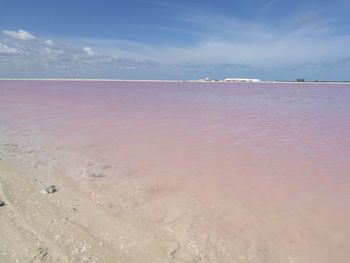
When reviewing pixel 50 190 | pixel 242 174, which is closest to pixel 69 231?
pixel 50 190

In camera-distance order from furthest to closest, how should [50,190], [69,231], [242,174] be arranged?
[242,174], [50,190], [69,231]

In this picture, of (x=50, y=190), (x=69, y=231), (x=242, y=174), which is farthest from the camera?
(x=242, y=174)

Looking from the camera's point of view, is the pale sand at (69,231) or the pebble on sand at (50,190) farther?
the pebble on sand at (50,190)

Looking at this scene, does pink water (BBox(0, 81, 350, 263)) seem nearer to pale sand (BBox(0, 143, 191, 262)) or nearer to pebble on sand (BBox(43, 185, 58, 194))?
pale sand (BBox(0, 143, 191, 262))

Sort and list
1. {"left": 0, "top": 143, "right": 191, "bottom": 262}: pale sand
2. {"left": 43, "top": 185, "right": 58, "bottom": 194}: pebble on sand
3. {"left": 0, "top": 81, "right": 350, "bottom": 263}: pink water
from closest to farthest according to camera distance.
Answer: {"left": 0, "top": 143, "right": 191, "bottom": 262}: pale sand → {"left": 0, "top": 81, "right": 350, "bottom": 263}: pink water → {"left": 43, "top": 185, "right": 58, "bottom": 194}: pebble on sand

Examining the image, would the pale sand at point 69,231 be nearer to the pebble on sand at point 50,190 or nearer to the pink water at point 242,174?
the pebble on sand at point 50,190

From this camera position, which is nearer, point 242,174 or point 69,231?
point 69,231

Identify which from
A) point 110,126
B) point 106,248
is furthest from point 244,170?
point 110,126

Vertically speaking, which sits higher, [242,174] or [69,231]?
[69,231]

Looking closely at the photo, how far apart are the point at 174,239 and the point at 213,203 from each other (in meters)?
1.18

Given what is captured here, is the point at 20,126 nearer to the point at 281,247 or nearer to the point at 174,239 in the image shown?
the point at 174,239

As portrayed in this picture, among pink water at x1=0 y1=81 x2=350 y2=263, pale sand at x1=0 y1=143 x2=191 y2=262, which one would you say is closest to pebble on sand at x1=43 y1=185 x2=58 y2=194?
pale sand at x1=0 y1=143 x2=191 y2=262

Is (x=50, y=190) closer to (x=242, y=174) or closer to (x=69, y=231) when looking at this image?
(x=69, y=231)

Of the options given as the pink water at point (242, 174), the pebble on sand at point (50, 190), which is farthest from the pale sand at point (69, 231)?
the pink water at point (242, 174)
